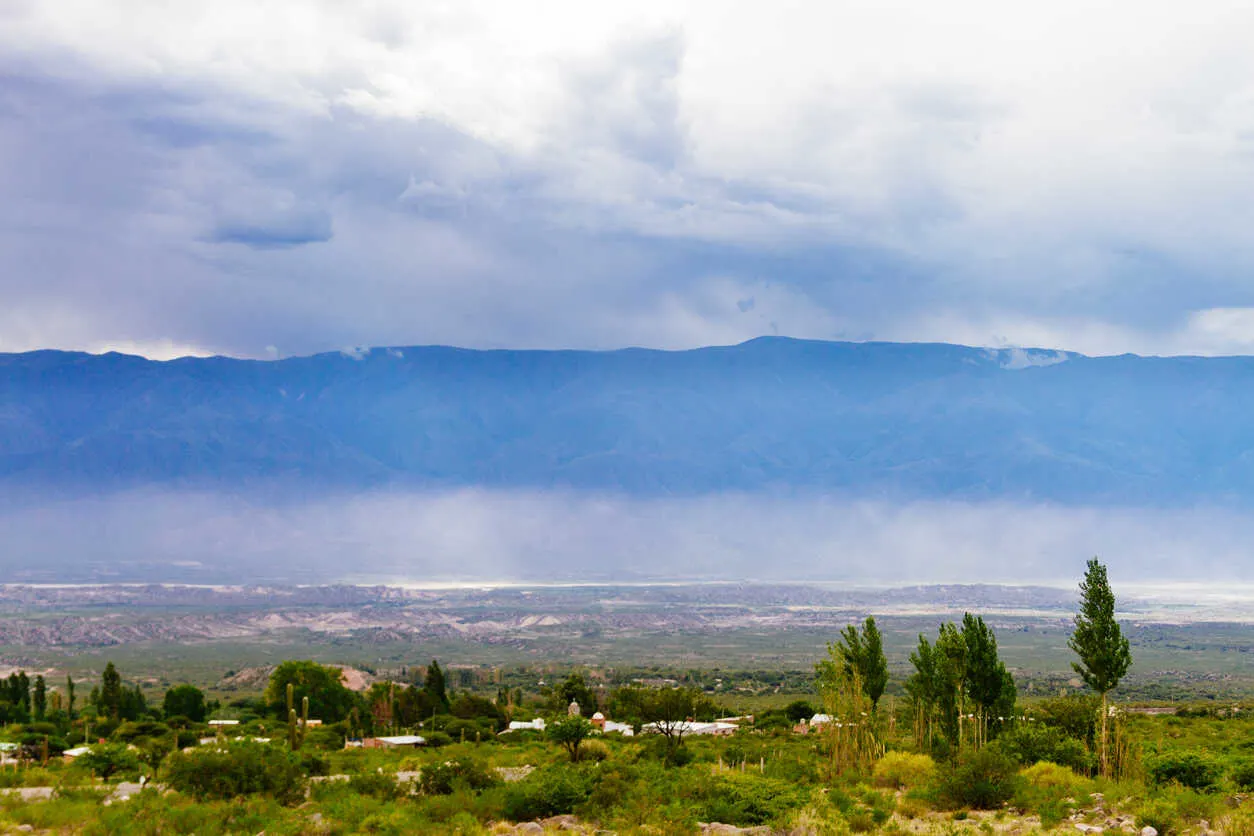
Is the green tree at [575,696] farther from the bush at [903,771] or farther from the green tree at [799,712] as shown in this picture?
the bush at [903,771]

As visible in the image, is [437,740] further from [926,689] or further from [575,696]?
[575,696]

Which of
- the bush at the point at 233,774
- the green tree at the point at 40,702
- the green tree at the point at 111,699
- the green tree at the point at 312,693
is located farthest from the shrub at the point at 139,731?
the bush at the point at 233,774

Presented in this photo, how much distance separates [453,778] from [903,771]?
42.7 feet

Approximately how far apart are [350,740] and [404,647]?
11217cm

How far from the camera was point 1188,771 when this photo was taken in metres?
29.4

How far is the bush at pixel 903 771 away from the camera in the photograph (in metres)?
33.5

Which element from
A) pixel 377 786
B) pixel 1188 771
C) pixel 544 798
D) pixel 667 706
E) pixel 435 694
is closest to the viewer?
pixel 544 798

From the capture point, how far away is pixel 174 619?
7805 inches

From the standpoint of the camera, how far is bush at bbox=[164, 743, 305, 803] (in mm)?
28953

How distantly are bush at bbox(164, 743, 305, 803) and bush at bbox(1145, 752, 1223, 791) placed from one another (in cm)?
2164

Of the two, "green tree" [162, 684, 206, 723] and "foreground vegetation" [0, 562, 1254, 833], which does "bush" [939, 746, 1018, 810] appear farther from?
"green tree" [162, 684, 206, 723]

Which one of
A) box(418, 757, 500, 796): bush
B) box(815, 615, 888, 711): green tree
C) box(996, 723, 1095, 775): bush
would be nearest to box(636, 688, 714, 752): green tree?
box(815, 615, 888, 711): green tree

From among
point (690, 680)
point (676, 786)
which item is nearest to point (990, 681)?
point (676, 786)

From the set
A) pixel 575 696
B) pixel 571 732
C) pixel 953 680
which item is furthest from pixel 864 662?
pixel 575 696
